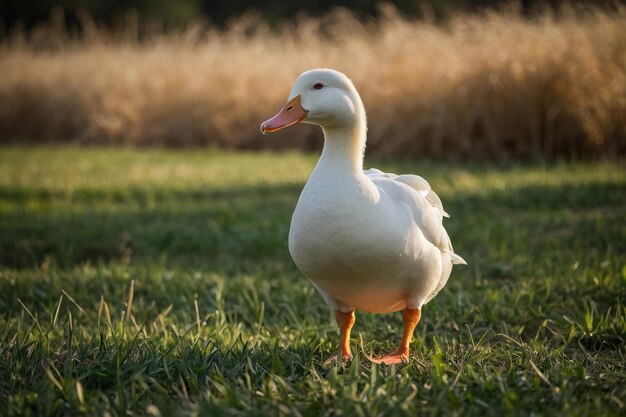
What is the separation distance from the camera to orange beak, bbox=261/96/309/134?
242cm

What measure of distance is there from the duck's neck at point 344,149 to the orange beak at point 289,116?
4.5 inches

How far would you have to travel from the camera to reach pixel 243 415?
1.90 metres

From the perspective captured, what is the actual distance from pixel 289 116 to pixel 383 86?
22.3 feet

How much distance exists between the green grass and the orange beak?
0.81 metres

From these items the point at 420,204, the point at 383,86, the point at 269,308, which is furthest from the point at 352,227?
the point at 383,86

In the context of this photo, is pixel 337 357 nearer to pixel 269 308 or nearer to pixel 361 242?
pixel 361 242

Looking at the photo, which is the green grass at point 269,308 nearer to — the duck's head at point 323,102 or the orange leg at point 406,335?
the orange leg at point 406,335

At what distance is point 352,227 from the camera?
7.17ft

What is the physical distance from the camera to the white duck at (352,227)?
2.21 m

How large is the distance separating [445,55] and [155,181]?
4.18 metres

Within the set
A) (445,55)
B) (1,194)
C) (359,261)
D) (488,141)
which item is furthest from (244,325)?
(445,55)

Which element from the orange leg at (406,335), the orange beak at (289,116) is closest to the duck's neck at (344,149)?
the orange beak at (289,116)

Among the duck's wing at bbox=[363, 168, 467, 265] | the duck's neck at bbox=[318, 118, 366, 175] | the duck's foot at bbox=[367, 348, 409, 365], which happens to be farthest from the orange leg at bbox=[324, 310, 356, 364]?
the duck's neck at bbox=[318, 118, 366, 175]

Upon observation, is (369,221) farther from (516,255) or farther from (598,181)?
(598,181)
